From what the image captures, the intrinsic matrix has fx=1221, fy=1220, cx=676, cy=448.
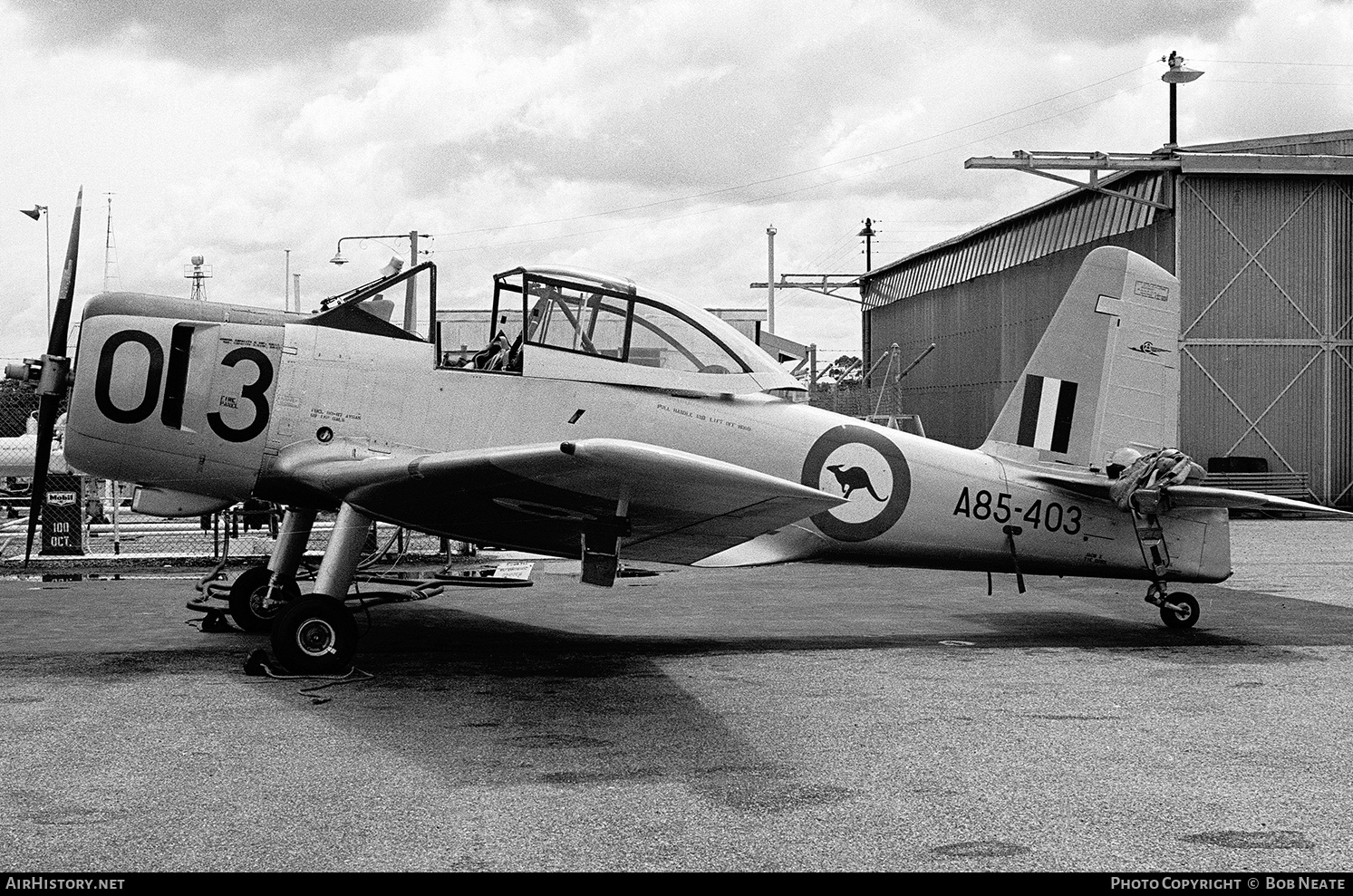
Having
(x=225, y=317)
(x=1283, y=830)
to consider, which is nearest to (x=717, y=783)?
(x=1283, y=830)

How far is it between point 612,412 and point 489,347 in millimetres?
968

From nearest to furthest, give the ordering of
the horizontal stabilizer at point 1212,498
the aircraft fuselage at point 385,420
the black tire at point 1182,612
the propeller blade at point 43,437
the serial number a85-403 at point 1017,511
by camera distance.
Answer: the aircraft fuselage at point 385,420, the propeller blade at point 43,437, the horizontal stabilizer at point 1212,498, the serial number a85-403 at point 1017,511, the black tire at point 1182,612

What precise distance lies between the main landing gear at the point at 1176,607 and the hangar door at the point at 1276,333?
56.4 ft

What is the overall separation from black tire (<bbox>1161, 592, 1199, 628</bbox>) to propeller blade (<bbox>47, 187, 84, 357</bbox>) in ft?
26.5

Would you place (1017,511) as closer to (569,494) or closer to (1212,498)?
(1212,498)

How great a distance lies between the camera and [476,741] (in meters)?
5.63

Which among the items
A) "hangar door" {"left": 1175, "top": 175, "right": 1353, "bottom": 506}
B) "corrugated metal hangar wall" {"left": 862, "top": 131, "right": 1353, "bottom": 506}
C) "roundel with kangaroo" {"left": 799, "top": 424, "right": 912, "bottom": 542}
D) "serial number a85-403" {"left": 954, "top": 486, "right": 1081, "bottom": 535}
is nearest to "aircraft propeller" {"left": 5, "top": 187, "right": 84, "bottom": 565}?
"roundel with kangaroo" {"left": 799, "top": 424, "right": 912, "bottom": 542}

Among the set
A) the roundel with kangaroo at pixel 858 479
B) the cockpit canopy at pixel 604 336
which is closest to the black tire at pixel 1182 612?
the roundel with kangaroo at pixel 858 479

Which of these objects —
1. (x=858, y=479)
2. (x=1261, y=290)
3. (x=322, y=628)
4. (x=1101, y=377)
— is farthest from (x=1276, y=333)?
(x=322, y=628)

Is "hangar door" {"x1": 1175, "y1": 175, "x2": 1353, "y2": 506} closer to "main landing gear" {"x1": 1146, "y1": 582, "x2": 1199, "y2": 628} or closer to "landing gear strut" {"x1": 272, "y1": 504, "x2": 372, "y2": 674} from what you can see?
"main landing gear" {"x1": 1146, "y1": 582, "x2": 1199, "y2": 628}

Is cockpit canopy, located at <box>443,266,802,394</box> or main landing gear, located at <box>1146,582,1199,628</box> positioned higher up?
cockpit canopy, located at <box>443,266,802,394</box>

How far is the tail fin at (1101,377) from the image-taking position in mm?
9352

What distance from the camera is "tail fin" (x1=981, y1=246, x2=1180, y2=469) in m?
9.35

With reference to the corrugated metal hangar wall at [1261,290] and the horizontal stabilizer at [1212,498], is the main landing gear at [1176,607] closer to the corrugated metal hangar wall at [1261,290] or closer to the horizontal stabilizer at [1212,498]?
the horizontal stabilizer at [1212,498]
